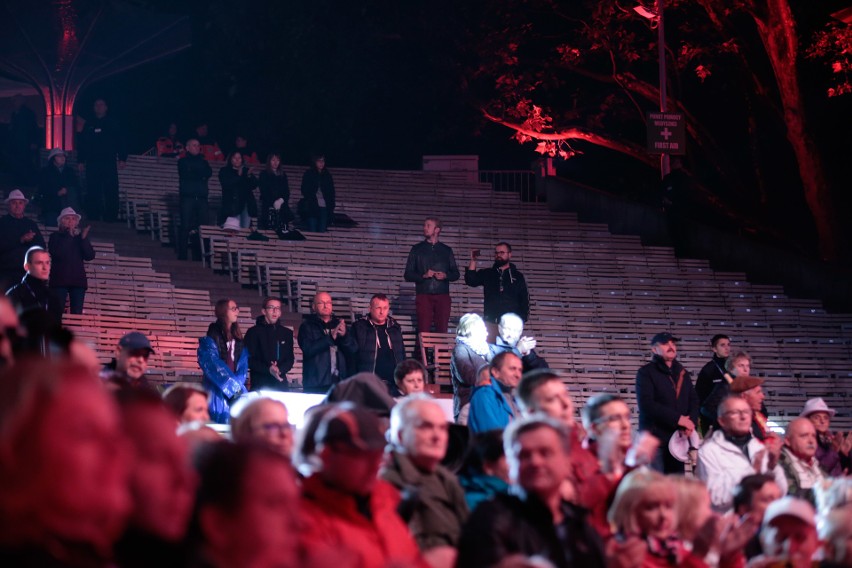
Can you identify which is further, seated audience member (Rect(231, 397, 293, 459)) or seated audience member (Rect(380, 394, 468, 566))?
seated audience member (Rect(380, 394, 468, 566))

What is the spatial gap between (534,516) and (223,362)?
724 centimetres

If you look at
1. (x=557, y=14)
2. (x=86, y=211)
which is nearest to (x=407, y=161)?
(x=557, y=14)

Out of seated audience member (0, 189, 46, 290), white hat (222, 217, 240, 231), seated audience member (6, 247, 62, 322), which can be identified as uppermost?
white hat (222, 217, 240, 231)

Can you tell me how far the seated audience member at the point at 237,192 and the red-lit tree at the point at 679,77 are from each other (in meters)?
7.26

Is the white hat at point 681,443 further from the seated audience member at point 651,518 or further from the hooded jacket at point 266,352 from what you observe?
the seated audience member at point 651,518

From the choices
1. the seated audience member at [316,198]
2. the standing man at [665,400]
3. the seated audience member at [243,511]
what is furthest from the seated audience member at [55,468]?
the seated audience member at [316,198]

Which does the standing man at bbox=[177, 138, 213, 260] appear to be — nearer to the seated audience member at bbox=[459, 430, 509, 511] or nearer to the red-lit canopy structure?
the red-lit canopy structure

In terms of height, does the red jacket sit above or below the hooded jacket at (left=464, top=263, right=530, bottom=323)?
below

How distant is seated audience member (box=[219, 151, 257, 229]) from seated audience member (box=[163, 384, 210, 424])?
506 inches

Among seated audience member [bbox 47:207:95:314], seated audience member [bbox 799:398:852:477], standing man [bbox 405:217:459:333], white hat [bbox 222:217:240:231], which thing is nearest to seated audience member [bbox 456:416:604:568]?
seated audience member [bbox 799:398:852:477]

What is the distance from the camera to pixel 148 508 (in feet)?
11.9

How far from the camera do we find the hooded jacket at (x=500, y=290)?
1566 cm

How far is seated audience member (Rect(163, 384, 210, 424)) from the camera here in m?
6.89

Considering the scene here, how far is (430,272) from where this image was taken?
15992mm
